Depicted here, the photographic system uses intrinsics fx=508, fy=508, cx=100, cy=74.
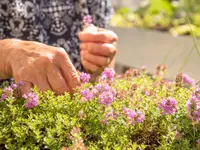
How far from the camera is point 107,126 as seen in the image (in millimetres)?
987

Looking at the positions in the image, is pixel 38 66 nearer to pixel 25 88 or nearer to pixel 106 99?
pixel 25 88

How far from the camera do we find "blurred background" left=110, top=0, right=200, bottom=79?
149 inches

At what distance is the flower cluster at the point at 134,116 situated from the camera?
1013 mm

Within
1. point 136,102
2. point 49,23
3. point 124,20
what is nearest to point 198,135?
point 136,102

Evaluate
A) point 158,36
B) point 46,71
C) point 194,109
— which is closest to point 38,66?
point 46,71

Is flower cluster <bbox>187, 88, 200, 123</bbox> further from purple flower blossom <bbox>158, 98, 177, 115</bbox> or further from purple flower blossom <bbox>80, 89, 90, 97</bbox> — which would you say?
purple flower blossom <bbox>80, 89, 90, 97</bbox>

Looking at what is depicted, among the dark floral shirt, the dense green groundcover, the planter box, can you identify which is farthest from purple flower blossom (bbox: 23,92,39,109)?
the planter box

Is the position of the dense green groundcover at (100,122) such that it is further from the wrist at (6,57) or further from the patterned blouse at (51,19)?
the patterned blouse at (51,19)

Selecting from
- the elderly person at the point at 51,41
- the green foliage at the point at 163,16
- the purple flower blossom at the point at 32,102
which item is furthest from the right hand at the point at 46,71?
the green foliage at the point at 163,16

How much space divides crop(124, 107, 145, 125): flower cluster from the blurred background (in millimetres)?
2025

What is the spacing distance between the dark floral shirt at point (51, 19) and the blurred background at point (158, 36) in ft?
3.53

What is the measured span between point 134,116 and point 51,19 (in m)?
A: 1.05

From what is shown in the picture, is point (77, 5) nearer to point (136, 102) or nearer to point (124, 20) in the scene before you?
point (136, 102)

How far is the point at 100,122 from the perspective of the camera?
99cm
